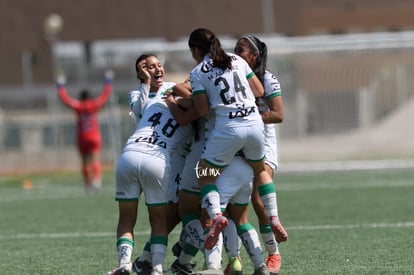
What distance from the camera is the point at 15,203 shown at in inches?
754

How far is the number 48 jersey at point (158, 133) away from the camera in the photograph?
8695 millimetres

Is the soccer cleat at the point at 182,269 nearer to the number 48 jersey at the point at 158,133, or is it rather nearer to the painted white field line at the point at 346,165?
the number 48 jersey at the point at 158,133

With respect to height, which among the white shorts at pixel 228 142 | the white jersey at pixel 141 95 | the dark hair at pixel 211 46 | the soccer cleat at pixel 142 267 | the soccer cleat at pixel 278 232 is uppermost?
the dark hair at pixel 211 46

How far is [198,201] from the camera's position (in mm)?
9102

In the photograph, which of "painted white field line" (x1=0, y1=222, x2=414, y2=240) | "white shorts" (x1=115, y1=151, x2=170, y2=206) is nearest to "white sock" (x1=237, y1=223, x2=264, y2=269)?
"white shorts" (x1=115, y1=151, x2=170, y2=206)

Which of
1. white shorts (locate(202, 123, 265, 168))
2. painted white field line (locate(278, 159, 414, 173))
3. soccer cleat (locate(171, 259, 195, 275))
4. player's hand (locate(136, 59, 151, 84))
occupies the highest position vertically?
player's hand (locate(136, 59, 151, 84))

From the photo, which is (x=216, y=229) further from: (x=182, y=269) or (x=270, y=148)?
(x=270, y=148)

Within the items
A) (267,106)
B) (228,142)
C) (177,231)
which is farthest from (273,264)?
(177,231)

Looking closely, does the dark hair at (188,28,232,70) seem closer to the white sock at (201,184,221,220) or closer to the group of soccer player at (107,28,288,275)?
the group of soccer player at (107,28,288,275)

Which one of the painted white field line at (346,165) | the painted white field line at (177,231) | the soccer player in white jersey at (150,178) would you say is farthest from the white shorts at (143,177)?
the painted white field line at (346,165)

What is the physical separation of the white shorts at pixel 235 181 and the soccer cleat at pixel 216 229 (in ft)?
1.37

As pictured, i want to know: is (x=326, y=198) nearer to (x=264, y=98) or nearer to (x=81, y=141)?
(x=81, y=141)

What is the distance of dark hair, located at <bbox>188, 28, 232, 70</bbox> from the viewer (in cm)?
859

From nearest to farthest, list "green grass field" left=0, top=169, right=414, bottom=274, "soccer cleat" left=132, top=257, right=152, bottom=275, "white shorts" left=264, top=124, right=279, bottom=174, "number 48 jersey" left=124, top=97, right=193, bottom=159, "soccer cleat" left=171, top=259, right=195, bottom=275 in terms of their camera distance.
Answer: "number 48 jersey" left=124, top=97, right=193, bottom=159 < "soccer cleat" left=132, top=257, right=152, bottom=275 < "soccer cleat" left=171, top=259, right=195, bottom=275 < "white shorts" left=264, top=124, right=279, bottom=174 < "green grass field" left=0, top=169, right=414, bottom=274
